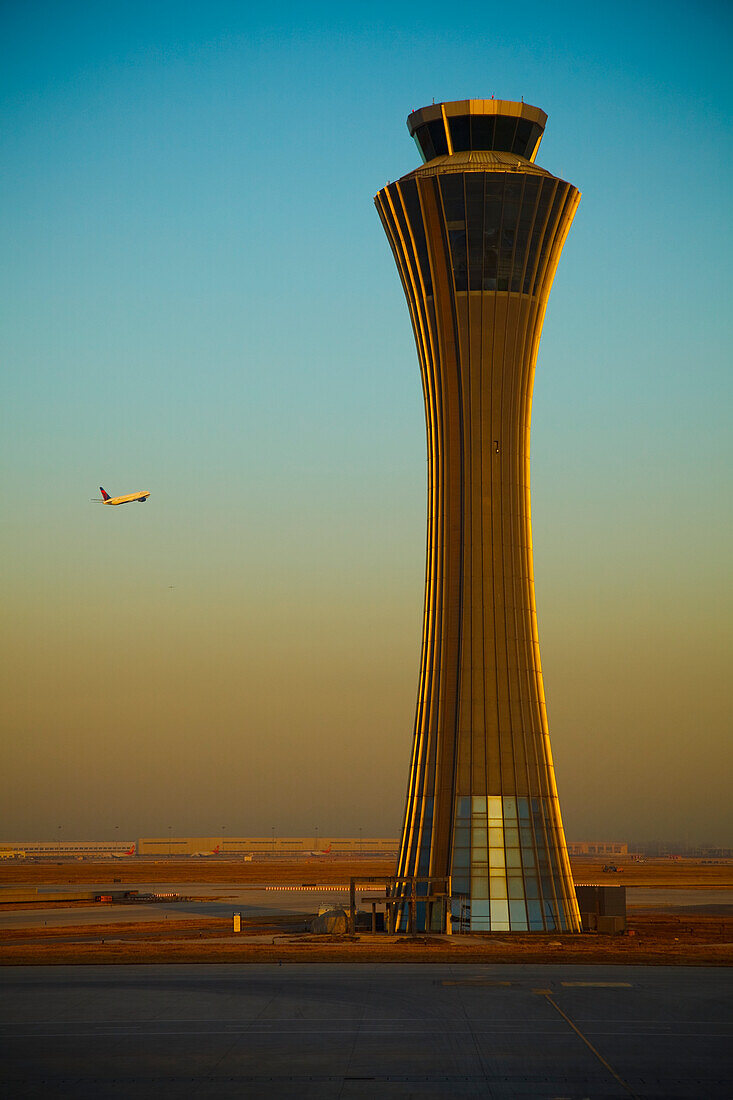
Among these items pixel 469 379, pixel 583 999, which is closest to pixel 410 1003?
pixel 583 999

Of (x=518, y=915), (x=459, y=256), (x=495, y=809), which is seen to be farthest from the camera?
(x=459, y=256)

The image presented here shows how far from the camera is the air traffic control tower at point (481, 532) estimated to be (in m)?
56.5

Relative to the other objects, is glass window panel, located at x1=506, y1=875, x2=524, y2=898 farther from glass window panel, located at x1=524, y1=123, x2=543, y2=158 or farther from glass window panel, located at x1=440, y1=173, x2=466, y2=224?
glass window panel, located at x1=524, y1=123, x2=543, y2=158

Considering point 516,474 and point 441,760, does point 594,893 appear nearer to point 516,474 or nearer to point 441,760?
point 441,760

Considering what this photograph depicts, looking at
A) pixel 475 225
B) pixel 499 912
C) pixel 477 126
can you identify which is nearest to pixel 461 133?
pixel 477 126

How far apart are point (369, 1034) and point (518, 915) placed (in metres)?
29.4

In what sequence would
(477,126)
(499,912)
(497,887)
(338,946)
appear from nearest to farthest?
1. (338,946)
2. (499,912)
3. (497,887)
4. (477,126)

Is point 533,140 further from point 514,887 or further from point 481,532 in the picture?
point 514,887

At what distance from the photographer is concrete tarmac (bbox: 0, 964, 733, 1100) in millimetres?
22094

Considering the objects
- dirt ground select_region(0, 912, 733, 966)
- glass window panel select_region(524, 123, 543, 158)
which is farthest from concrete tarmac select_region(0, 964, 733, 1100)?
glass window panel select_region(524, 123, 543, 158)

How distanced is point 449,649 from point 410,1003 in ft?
89.5

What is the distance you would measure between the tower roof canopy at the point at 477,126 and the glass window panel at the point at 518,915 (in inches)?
1484

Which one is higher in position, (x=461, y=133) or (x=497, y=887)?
(x=461, y=133)

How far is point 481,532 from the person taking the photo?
59.2 m
